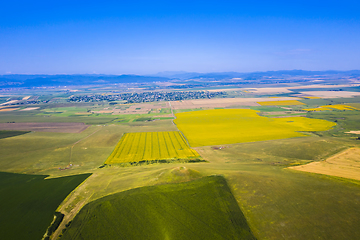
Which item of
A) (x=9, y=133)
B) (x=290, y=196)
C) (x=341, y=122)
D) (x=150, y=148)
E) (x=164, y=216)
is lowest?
(x=150, y=148)

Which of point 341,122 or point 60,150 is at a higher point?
point 341,122

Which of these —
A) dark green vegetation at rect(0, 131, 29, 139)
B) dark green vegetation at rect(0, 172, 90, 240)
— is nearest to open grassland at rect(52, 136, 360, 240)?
dark green vegetation at rect(0, 172, 90, 240)

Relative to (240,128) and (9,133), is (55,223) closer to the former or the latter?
(9,133)

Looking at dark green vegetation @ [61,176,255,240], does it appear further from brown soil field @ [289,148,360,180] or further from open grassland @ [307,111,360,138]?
open grassland @ [307,111,360,138]

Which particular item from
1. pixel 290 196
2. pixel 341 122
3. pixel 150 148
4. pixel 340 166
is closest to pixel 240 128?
pixel 340 166

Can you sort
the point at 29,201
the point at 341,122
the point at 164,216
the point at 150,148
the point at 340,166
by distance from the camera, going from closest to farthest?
the point at 164,216 < the point at 29,201 < the point at 340,166 < the point at 150,148 < the point at 341,122

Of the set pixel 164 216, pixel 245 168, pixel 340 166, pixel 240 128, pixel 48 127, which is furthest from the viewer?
pixel 48 127

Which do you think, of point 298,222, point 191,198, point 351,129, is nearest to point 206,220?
point 191,198
